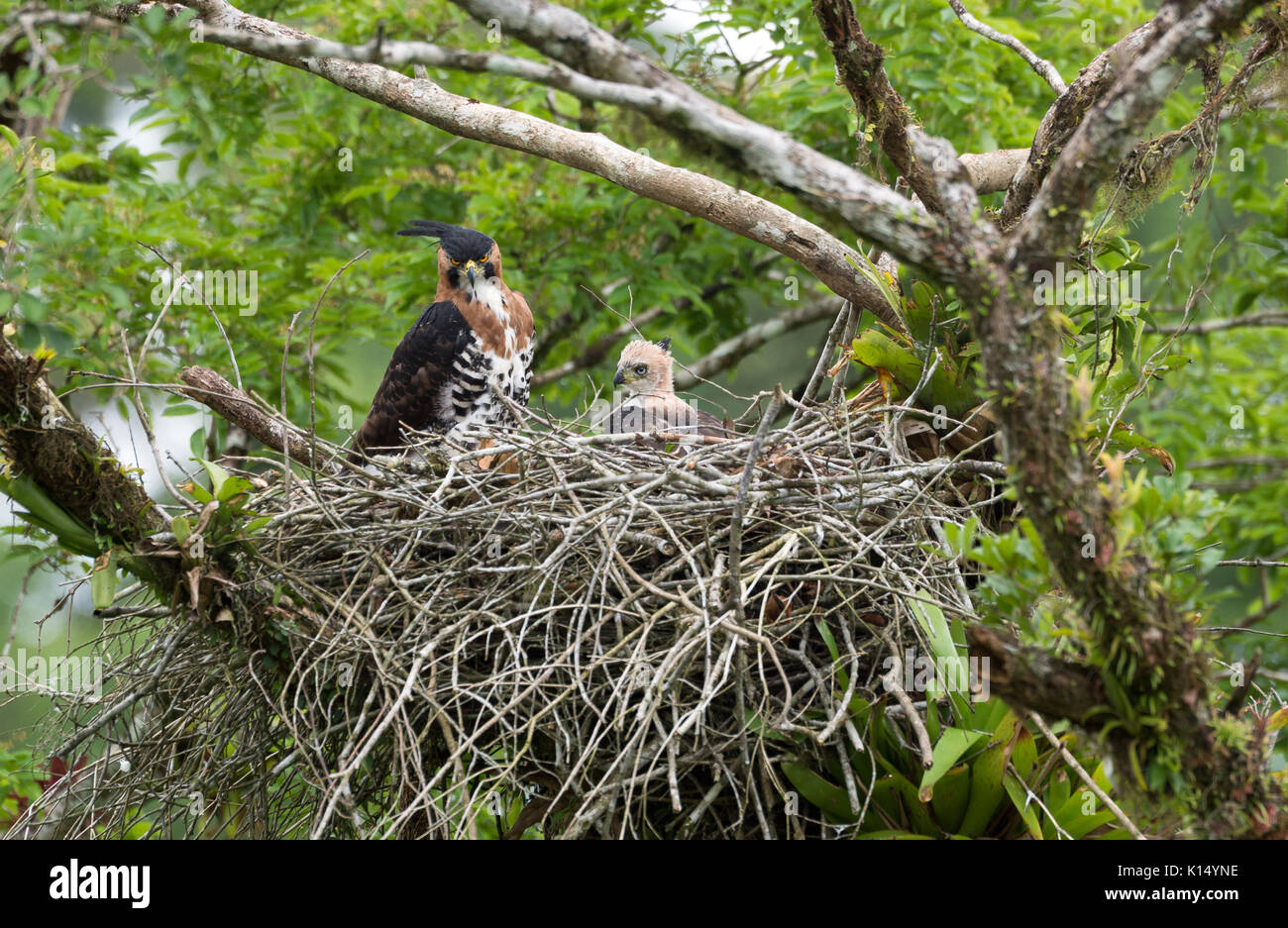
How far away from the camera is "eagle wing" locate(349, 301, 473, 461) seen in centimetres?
473

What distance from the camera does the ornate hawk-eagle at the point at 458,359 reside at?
4742 mm

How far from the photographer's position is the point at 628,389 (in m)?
4.96

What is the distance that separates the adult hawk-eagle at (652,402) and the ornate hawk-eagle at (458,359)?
1.62ft

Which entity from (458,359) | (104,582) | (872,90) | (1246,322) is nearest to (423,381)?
(458,359)

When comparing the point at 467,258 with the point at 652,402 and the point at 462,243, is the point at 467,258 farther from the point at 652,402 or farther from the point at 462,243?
the point at 652,402

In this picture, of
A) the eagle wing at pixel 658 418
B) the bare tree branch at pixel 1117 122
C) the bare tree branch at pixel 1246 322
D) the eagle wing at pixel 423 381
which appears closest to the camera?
the bare tree branch at pixel 1117 122

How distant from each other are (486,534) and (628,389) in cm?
190

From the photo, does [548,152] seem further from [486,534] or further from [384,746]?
[384,746]

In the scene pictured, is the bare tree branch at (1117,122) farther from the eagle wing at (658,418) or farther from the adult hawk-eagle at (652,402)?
the eagle wing at (658,418)

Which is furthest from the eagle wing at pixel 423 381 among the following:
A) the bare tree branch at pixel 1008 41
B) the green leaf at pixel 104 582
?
the bare tree branch at pixel 1008 41

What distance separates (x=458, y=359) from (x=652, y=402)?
87 cm

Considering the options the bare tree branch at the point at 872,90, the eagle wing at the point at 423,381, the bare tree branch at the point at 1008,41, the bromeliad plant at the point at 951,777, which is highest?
the bare tree branch at the point at 1008,41

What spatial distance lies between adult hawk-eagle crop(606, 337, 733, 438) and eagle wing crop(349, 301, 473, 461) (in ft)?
2.41

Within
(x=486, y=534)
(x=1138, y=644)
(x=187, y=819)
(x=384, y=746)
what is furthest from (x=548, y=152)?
(x=1138, y=644)
